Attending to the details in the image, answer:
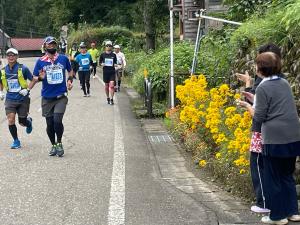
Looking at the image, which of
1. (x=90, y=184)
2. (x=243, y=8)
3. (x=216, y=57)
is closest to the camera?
(x=90, y=184)

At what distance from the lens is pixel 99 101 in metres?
16.5

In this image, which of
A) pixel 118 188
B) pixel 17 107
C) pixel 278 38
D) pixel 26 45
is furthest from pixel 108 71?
pixel 26 45

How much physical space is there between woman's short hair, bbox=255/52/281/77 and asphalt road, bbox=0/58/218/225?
158 centimetres

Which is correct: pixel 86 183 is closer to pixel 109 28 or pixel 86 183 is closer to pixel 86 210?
pixel 86 210

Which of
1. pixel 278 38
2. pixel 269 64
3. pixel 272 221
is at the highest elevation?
pixel 278 38

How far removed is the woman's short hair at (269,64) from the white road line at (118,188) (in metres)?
2.03

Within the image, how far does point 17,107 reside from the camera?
9.33m

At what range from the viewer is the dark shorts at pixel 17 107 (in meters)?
9.25

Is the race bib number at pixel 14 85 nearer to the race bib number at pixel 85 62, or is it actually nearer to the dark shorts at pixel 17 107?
the dark shorts at pixel 17 107

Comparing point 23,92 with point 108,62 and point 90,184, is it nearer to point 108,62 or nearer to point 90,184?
point 90,184

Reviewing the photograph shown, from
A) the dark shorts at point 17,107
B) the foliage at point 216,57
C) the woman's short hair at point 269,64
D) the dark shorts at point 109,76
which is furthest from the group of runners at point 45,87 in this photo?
the dark shorts at point 109,76

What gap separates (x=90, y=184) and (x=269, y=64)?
3.00 metres

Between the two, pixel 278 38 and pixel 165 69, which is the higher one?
pixel 278 38

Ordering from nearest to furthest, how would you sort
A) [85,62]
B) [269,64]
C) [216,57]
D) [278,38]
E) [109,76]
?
1. [269,64]
2. [278,38]
3. [216,57]
4. [109,76]
5. [85,62]
